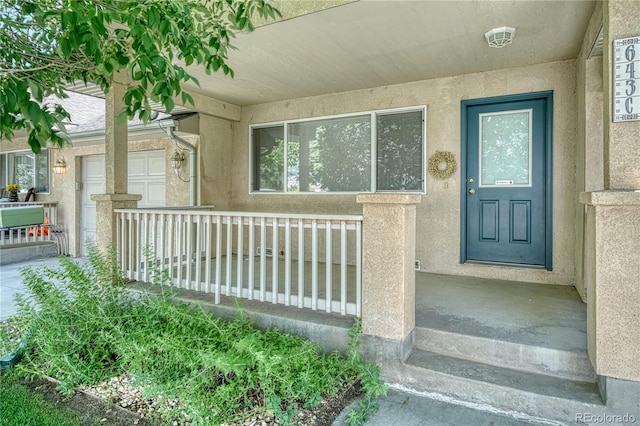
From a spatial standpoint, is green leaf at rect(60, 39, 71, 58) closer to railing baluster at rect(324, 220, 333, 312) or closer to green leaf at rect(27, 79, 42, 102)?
green leaf at rect(27, 79, 42, 102)

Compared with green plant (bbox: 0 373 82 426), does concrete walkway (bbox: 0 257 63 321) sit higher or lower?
higher

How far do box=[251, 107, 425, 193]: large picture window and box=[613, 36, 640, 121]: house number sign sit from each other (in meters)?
2.68

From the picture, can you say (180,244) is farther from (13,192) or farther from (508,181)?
(13,192)

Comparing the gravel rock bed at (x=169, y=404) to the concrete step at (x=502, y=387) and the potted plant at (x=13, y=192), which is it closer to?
the concrete step at (x=502, y=387)

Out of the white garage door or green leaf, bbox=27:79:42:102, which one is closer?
green leaf, bbox=27:79:42:102

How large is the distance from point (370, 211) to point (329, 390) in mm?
1230

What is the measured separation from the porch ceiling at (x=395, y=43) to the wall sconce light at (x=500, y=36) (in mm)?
58

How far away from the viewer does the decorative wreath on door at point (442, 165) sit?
14.9 feet

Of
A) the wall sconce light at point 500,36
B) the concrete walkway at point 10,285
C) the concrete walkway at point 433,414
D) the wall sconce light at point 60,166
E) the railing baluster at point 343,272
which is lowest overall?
the concrete walkway at point 433,414

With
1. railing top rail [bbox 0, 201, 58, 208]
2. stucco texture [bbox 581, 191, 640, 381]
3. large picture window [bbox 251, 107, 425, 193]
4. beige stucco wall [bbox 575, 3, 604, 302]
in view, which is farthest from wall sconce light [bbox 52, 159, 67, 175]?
stucco texture [bbox 581, 191, 640, 381]

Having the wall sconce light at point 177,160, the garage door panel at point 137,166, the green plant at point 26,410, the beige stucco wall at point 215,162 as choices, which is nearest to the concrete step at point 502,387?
the green plant at point 26,410

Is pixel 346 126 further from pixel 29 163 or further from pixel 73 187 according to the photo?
pixel 29 163

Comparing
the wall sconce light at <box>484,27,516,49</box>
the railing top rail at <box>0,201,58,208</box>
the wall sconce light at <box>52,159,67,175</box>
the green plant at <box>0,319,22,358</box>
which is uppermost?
the wall sconce light at <box>484,27,516,49</box>

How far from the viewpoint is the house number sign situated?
2061 millimetres
